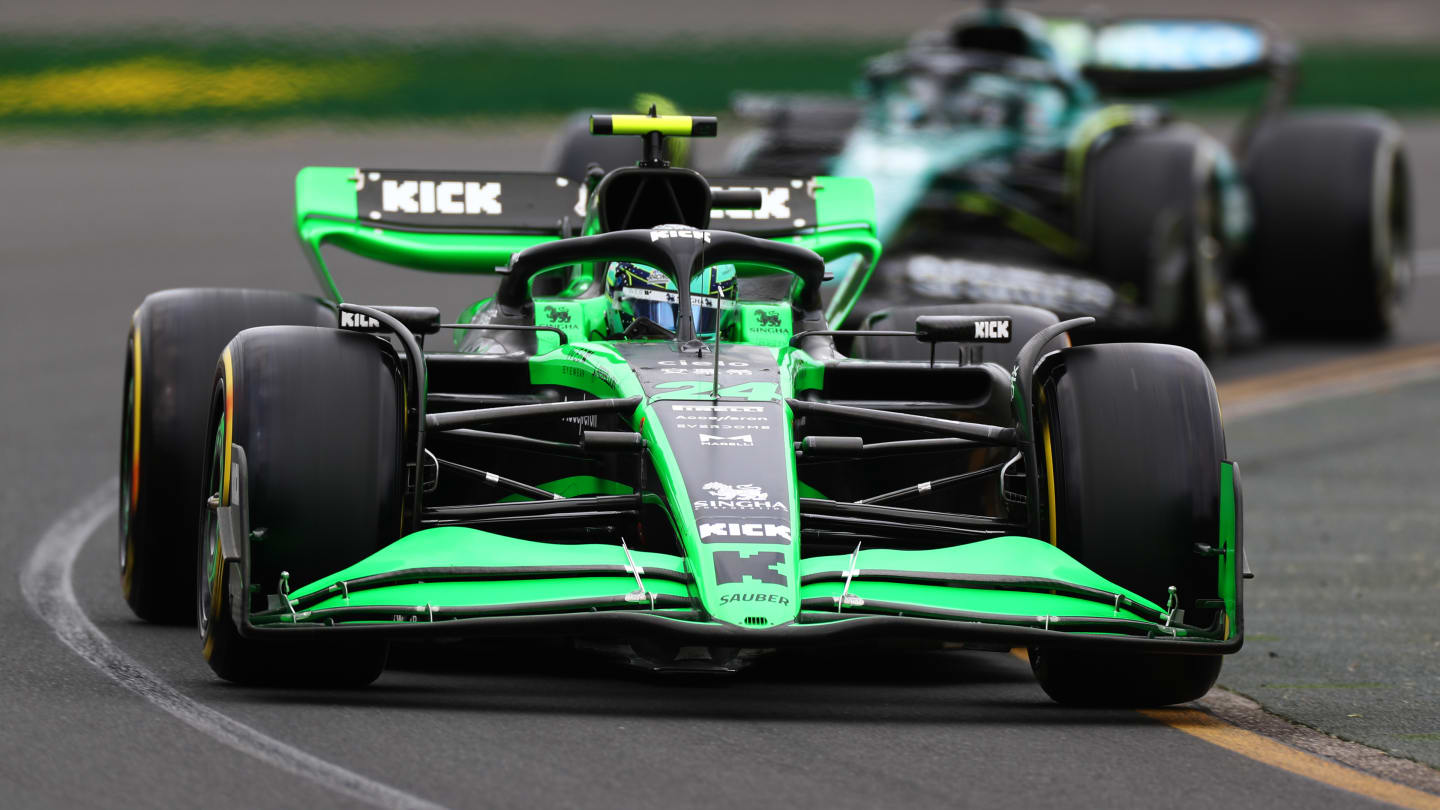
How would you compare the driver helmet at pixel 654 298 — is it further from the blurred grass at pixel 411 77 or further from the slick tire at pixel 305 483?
the blurred grass at pixel 411 77

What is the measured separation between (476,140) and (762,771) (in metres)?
24.4

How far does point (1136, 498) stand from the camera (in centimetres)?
652

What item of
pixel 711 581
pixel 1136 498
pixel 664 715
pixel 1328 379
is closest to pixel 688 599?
pixel 711 581

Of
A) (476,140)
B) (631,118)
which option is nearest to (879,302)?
(631,118)

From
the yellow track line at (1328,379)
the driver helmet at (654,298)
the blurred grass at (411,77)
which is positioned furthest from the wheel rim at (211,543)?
the blurred grass at (411,77)

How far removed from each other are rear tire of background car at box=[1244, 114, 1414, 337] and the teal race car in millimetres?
16

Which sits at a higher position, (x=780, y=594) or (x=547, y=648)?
(x=780, y=594)

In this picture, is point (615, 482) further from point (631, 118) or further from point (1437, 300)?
point (1437, 300)

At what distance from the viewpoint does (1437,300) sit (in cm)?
2130

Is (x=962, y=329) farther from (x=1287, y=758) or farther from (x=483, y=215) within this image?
(x=483, y=215)

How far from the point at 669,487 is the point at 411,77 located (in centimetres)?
2312

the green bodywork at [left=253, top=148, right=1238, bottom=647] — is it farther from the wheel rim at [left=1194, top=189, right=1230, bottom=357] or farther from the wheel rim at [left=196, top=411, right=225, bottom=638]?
the wheel rim at [left=1194, top=189, right=1230, bottom=357]

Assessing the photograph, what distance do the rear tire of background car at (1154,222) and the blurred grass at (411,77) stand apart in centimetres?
1193

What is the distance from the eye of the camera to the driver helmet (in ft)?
25.5
